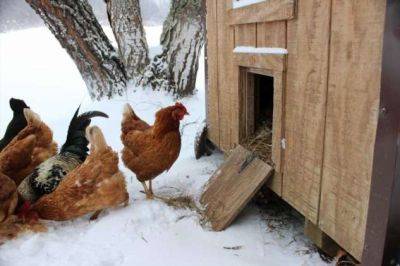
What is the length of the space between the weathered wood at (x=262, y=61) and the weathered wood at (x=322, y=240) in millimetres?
979

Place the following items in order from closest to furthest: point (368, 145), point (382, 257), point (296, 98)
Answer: point (382, 257)
point (368, 145)
point (296, 98)

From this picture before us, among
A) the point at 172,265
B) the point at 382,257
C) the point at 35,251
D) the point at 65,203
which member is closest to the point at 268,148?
the point at 172,265

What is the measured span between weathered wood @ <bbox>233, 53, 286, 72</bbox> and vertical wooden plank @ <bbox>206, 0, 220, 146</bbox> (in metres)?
0.64

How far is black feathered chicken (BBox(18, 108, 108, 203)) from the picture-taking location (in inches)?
116

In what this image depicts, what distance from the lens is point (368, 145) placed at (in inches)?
60.1

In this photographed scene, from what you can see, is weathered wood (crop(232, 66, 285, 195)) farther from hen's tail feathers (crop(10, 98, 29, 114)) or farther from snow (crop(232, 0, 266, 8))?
hen's tail feathers (crop(10, 98, 29, 114))

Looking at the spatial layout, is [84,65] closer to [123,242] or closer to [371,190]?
[123,242]

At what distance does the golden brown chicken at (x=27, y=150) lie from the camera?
3.23m

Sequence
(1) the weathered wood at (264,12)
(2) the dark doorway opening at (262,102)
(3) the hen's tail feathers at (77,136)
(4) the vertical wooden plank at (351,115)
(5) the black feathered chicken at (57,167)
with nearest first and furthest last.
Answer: (4) the vertical wooden plank at (351,115) < (1) the weathered wood at (264,12) < (5) the black feathered chicken at (57,167) < (2) the dark doorway opening at (262,102) < (3) the hen's tail feathers at (77,136)

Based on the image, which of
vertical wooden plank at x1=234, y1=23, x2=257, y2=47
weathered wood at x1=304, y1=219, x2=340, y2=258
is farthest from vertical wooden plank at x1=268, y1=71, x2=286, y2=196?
vertical wooden plank at x1=234, y1=23, x2=257, y2=47

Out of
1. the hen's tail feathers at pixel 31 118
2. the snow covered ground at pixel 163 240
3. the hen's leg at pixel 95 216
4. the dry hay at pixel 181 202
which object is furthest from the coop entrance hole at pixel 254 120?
the hen's tail feathers at pixel 31 118

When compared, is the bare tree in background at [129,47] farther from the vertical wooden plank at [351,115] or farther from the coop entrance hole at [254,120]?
the vertical wooden plank at [351,115]

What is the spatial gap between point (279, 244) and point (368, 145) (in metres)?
1.14

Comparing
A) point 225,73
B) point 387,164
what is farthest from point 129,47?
point 387,164
